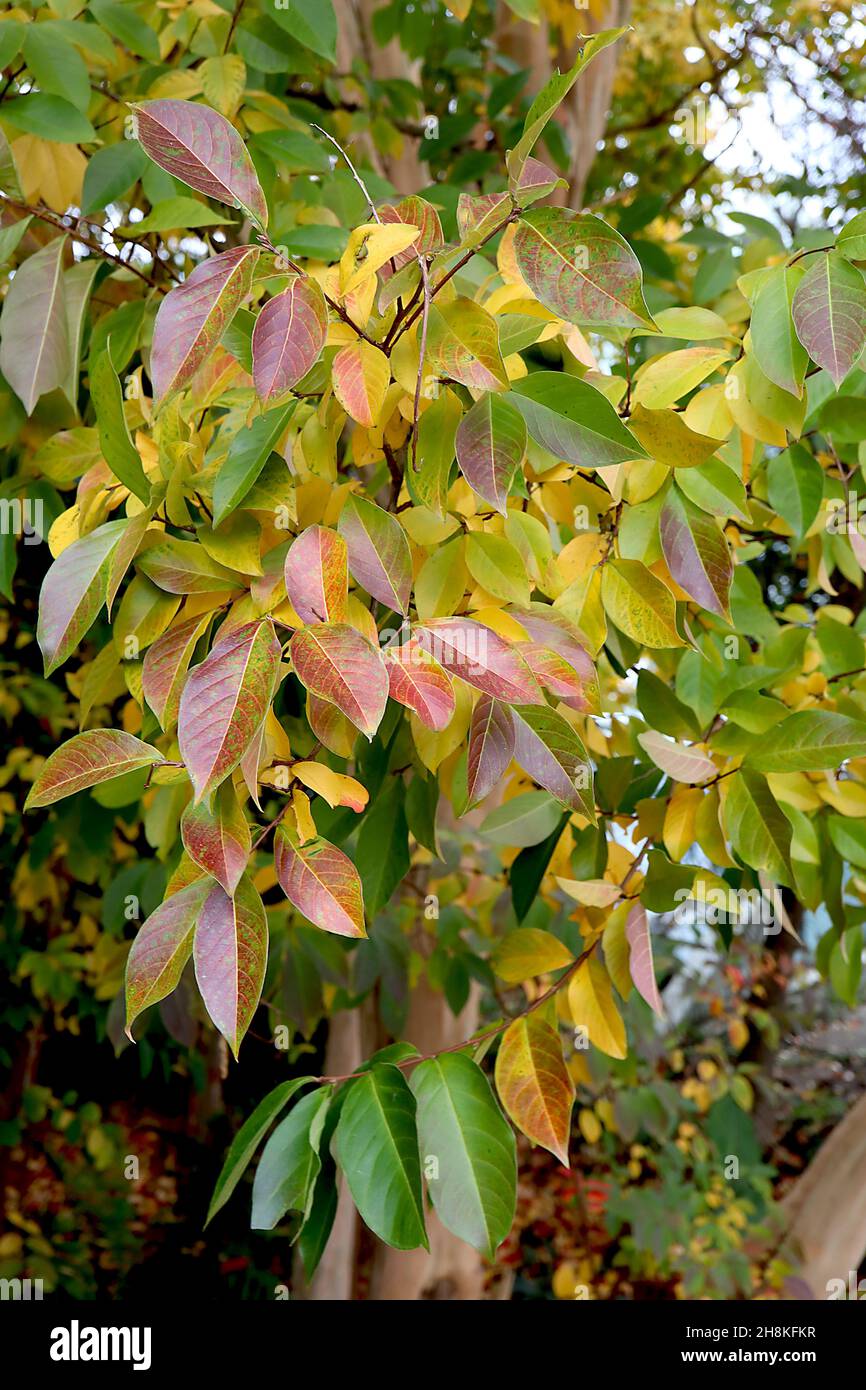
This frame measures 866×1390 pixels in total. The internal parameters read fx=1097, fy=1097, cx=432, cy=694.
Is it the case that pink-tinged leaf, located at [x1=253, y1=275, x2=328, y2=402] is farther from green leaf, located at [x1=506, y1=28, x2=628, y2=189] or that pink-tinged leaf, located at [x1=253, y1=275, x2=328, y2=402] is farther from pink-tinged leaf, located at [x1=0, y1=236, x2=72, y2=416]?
pink-tinged leaf, located at [x1=0, y1=236, x2=72, y2=416]

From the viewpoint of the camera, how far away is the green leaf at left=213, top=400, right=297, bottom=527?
1.87ft

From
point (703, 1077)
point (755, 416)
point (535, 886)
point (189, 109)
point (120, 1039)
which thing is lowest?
point (703, 1077)

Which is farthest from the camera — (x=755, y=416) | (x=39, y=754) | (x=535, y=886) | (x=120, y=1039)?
(x=39, y=754)

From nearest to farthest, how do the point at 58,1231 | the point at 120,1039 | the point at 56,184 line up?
the point at 56,184 → the point at 120,1039 → the point at 58,1231

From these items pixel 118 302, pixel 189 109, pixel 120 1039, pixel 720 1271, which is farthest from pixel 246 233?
pixel 720 1271

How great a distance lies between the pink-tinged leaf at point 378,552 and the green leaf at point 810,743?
0.29 m

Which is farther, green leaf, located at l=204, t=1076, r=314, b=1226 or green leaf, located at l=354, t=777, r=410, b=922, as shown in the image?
green leaf, located at l=354, t=777, r=410, b=922

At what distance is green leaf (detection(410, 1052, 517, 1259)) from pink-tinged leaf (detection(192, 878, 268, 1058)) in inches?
6.6

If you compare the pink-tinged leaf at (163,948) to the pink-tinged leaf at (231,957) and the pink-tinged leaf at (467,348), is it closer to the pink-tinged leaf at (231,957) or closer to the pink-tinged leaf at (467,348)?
the pink-tinged leaf at (231,957)

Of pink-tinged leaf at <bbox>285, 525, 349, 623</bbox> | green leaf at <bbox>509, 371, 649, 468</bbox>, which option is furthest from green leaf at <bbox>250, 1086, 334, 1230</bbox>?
green leaf at <bbox>509, 371, 649, 468</bbox>

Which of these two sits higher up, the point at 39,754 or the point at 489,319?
the point at 489,319

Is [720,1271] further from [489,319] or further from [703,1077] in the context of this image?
[489,319]

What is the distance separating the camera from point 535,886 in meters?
0.92

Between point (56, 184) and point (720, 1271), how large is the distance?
249 cm
